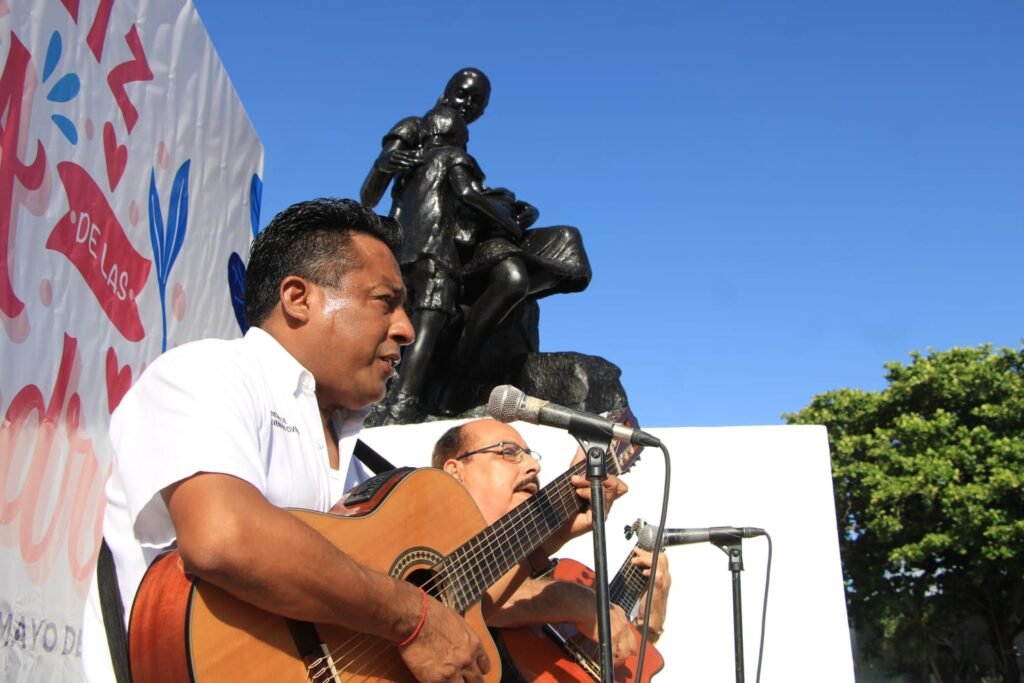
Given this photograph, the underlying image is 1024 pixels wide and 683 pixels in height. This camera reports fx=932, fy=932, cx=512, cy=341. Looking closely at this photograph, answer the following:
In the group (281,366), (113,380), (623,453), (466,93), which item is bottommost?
(281,366)

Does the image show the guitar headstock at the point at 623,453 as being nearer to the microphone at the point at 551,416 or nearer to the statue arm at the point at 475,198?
the microphone at the point at 551,416

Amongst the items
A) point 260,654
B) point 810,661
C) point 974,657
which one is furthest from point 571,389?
point 974,657

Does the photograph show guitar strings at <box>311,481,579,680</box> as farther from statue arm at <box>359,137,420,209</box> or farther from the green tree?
the green tree

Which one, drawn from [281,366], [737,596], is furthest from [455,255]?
[281,366]

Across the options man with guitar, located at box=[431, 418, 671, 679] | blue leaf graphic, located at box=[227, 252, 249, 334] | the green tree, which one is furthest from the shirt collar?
the green tree

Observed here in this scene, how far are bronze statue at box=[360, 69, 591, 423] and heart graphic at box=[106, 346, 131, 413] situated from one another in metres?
2.34

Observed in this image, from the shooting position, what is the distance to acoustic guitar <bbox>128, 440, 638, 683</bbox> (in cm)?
144

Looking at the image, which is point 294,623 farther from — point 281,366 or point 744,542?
point 744,542

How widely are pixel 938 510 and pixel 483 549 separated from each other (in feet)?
61.9

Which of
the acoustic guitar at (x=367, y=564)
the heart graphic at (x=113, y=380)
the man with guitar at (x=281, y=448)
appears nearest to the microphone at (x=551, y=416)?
the acoustic guitar at (x=367, y=564)

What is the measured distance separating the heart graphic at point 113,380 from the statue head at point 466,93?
3.42m

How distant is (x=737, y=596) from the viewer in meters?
3.06

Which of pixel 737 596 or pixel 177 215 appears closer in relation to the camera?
pixel 737 596

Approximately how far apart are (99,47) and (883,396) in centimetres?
2013
